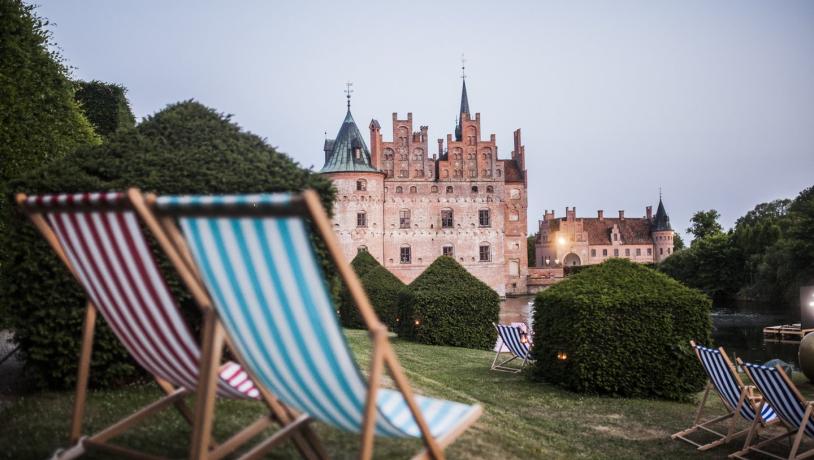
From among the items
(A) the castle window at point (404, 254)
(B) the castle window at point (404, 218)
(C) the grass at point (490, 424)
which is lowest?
(C) the grass at point (490, 424)

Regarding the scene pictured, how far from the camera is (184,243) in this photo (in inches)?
85.2

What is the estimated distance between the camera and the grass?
3.59 metres

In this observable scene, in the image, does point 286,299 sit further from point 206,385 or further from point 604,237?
point 604,237

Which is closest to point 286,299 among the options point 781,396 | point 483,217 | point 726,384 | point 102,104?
point 781,396

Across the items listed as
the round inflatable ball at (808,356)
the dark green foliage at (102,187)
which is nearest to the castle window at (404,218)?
the round inflatable ball at (808,356)

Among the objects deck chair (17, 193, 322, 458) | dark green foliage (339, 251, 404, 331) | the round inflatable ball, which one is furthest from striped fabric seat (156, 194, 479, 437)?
dark green foliage (339, 251, 404, 331)

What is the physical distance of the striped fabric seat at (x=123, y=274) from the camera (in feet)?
7.29

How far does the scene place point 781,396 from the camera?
4.63 meters

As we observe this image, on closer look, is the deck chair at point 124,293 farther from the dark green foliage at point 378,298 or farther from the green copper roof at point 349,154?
the green copper roof at point 349,154

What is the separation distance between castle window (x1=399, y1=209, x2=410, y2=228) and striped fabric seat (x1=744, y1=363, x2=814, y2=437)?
1432 inches

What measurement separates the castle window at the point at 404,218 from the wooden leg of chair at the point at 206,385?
38.9m

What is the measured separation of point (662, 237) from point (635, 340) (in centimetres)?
6841

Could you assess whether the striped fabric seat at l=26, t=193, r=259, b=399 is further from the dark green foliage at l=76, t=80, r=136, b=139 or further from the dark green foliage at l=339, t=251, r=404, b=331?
the dark green foliage at l=76, t=80, r=136, b=139

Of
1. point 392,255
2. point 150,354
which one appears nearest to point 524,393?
point 150,354
